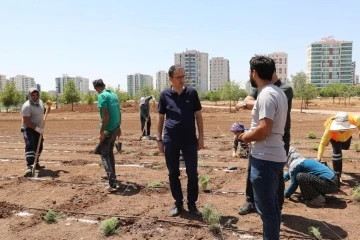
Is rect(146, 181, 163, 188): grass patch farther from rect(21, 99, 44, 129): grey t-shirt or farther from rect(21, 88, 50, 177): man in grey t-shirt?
rect(21, 99, 44, 129): grey t-shirt

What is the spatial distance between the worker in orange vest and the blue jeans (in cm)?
259

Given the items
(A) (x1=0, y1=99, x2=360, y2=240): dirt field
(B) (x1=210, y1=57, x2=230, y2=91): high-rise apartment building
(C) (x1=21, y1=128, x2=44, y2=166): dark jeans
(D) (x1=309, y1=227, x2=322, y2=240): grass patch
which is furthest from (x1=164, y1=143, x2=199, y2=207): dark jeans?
(B) (x1=210, y1=57, x2=230, y2=91): high-rise apartment building

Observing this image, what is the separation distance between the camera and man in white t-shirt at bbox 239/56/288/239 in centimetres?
276

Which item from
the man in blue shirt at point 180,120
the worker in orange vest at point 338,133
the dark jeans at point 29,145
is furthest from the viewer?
the dark jeans at point 29,145

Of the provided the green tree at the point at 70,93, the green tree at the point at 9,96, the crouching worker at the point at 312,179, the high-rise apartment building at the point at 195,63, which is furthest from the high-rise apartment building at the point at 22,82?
the crouching worker at the point at 312,179

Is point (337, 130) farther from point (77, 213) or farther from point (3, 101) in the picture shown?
point (3, 101)

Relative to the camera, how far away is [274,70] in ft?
9.75

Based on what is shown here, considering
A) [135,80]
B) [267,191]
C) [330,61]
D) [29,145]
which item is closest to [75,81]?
[135,80]

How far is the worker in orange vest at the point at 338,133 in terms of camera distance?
17.2 feet

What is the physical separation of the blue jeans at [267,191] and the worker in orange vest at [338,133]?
2592 millimetres

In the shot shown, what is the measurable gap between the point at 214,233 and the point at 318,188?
177cm

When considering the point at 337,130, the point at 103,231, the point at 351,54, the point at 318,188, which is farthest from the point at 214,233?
the point at 351,54

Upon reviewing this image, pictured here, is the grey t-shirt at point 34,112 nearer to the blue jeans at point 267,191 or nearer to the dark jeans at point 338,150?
the blue jeans at point 267,191

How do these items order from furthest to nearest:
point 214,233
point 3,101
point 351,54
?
point 351,54, point 3,101, point 214,233
